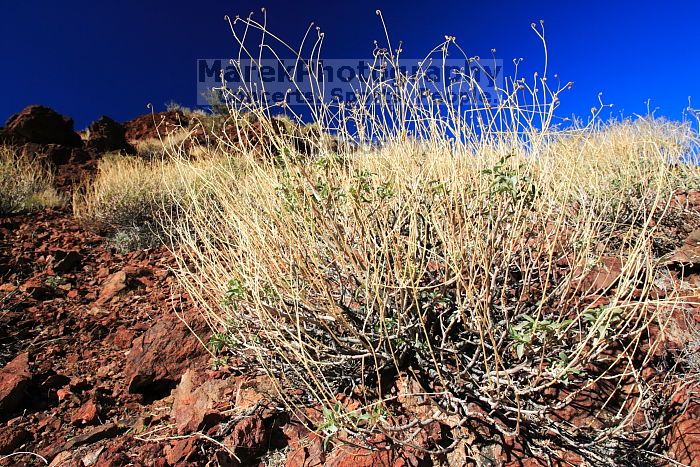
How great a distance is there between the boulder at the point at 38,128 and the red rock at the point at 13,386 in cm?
838

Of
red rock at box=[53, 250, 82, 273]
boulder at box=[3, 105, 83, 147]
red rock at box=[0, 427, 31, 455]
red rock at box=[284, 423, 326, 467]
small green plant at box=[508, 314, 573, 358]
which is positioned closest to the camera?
small green plant at box=[508, 314, 573, 358]

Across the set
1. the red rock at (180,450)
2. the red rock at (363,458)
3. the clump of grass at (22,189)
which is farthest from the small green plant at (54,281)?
the red rock at (363,458)

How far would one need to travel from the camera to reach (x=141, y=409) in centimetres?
210

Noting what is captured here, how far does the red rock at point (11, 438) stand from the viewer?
184 cm

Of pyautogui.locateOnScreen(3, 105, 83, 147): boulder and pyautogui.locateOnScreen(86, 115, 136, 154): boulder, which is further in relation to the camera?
pyautogui.locateOnScreen(86, 115, 136, 154): boulder

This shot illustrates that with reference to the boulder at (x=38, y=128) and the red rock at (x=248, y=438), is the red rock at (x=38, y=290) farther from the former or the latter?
the boulder at (x=38, y=128)

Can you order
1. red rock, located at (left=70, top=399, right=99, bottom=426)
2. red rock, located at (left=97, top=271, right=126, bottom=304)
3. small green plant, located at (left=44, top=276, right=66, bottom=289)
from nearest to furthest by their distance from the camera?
red rock, located at (left=70, top=399, right=99, bottom=426)
red rock, located at (left=97, top=271, right=126, bottom=304)
small green plant, located at (left=44, top=276, right=66, bottom=289)

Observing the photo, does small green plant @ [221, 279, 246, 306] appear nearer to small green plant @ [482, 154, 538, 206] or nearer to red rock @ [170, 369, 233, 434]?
red rock @ [170, 369, 233, 434]

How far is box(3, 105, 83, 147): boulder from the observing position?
353 inches

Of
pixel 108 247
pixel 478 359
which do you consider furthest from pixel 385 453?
pixel 108 247

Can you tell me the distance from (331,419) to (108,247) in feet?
14.6

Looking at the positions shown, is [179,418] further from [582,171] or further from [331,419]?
[582,171]

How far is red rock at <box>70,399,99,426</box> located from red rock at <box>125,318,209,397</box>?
7.6 inches

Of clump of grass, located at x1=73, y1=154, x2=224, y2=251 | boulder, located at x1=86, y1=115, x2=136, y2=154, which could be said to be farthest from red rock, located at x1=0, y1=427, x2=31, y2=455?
boulder, located at x1=86, y1=115, x2=136, y2=154
